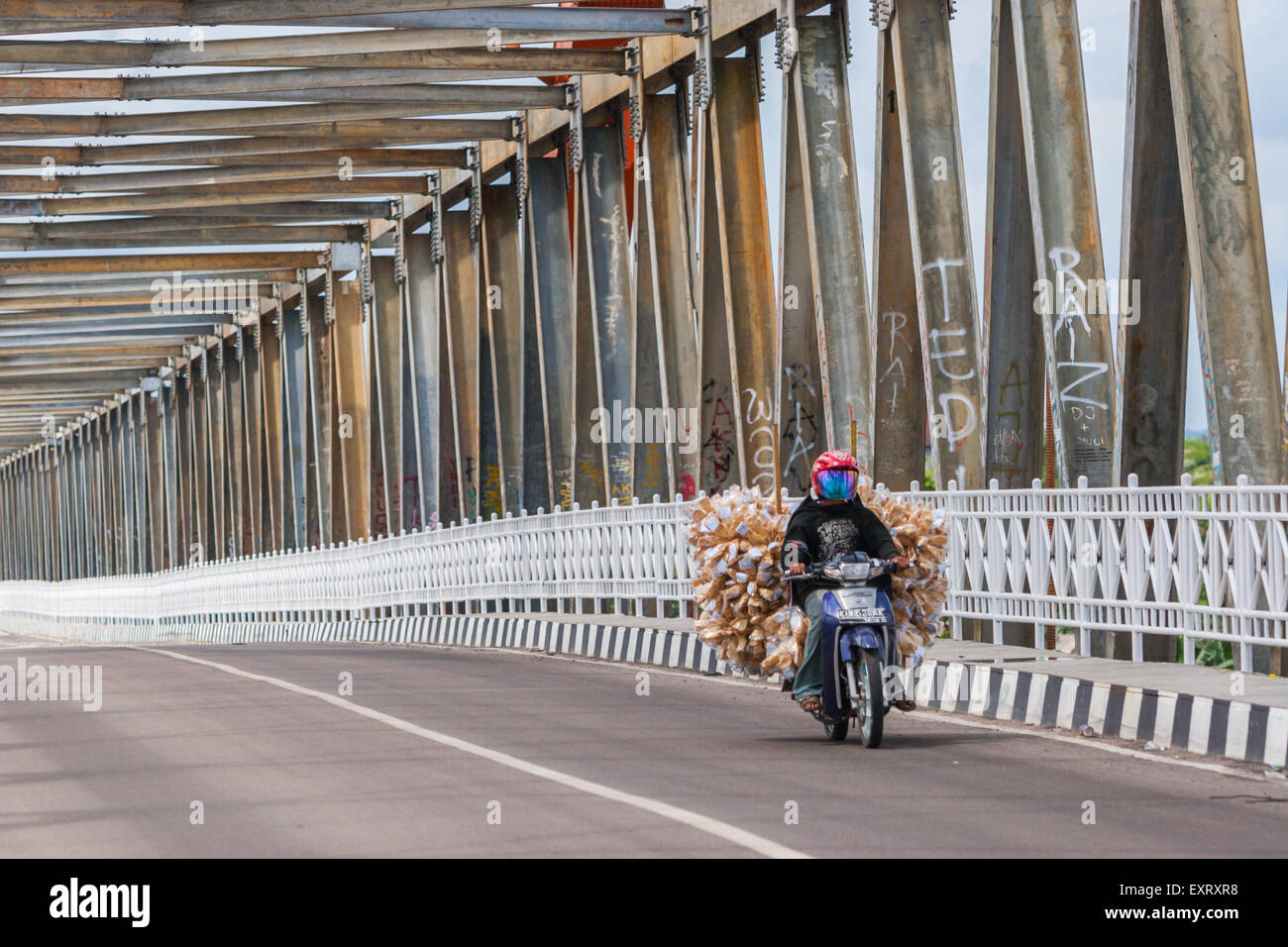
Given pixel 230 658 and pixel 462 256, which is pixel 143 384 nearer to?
pixel 462 256

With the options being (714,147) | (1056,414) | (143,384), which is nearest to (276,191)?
(714,147)

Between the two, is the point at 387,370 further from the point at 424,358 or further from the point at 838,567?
the point at 838,567

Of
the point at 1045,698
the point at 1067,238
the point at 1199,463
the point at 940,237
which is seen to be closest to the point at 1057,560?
the point at 1045,698

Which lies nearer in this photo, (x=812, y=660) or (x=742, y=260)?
(x=812, y=660)

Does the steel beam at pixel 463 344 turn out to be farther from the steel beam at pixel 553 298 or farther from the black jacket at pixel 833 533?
the black jacket at pixel 833 533

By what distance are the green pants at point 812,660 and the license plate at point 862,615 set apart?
0.22m

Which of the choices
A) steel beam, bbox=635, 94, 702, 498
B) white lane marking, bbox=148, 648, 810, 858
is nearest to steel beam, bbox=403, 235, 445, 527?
steel beam, bbox=635, 94, 702, 498

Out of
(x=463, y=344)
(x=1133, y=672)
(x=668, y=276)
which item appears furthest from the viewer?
(x=463, y=344)

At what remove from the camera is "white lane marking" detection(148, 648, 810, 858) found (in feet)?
22.4

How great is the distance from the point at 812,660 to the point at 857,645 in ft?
1.45

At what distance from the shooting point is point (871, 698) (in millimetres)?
9789

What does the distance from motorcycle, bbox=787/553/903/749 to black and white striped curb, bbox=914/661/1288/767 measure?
1319mm

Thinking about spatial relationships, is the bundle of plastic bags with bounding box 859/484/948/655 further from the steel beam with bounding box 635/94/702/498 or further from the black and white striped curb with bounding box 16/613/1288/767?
the steel beam with bounding box 635/94/702/498

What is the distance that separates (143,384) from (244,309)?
58.1 ft
